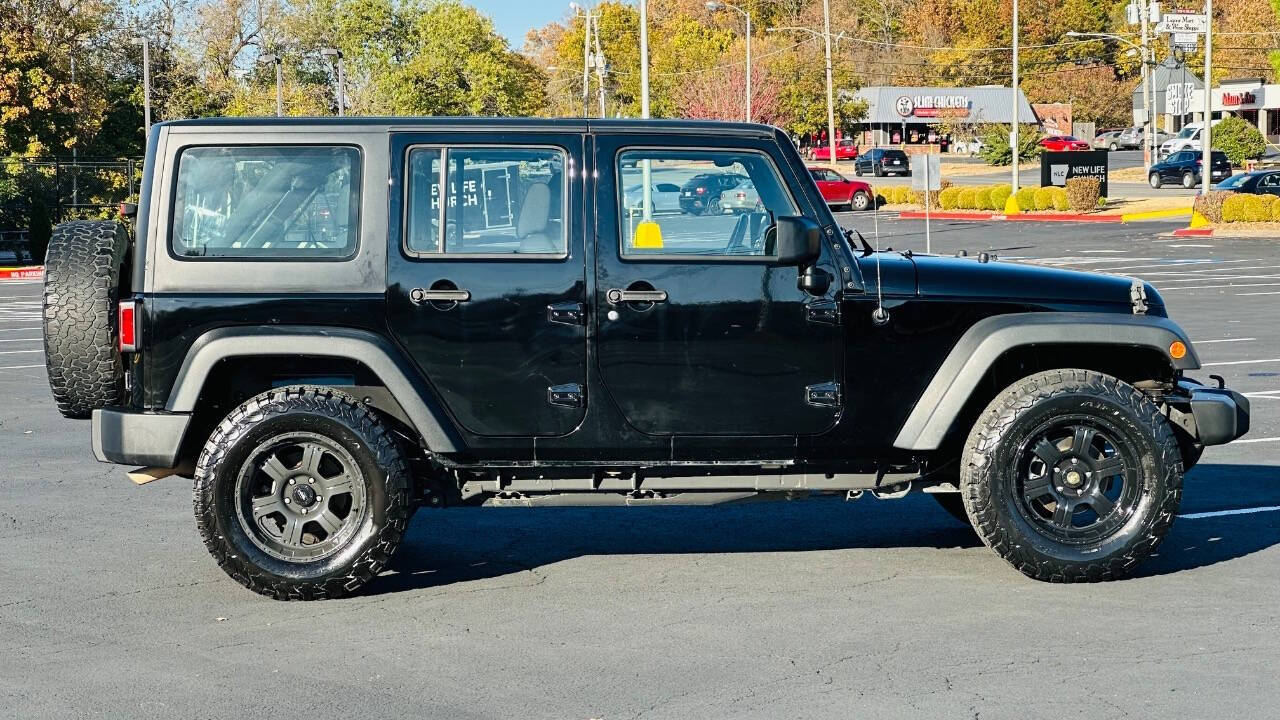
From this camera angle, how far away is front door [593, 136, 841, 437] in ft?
20.7

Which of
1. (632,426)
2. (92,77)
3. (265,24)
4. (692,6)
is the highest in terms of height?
(692,6)

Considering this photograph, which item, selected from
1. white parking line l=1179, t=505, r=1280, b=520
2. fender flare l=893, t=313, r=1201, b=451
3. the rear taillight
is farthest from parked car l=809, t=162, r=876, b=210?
the rear taillight

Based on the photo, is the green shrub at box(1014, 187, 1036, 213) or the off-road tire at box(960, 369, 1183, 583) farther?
the green shrub at box(1014, 187, 1036, 213)

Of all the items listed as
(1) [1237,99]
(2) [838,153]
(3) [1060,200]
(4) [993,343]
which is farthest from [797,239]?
(1) [1237,99]

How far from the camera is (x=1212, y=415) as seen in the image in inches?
260

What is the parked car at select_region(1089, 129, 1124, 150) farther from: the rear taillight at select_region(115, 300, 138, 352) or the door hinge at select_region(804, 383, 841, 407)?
the rear taillight at select_region(115, 300, 138, 352)

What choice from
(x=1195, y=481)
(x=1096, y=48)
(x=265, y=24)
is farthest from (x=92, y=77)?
(x=1096, y=48)

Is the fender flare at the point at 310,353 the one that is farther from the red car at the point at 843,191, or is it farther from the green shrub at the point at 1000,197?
the red car at the point at 843,191

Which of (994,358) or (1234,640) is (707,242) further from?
(1234,640)

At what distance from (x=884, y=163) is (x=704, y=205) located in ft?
240

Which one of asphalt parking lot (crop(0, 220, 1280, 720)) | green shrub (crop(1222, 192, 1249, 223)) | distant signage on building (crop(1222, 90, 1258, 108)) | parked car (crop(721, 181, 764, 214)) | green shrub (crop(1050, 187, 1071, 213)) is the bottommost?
asphalt parking lot (crop(0, 220, 1280, 720))

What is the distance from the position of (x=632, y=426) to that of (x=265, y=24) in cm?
8218

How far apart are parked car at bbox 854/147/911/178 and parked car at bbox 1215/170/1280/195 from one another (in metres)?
34.0

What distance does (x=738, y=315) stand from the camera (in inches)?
250
